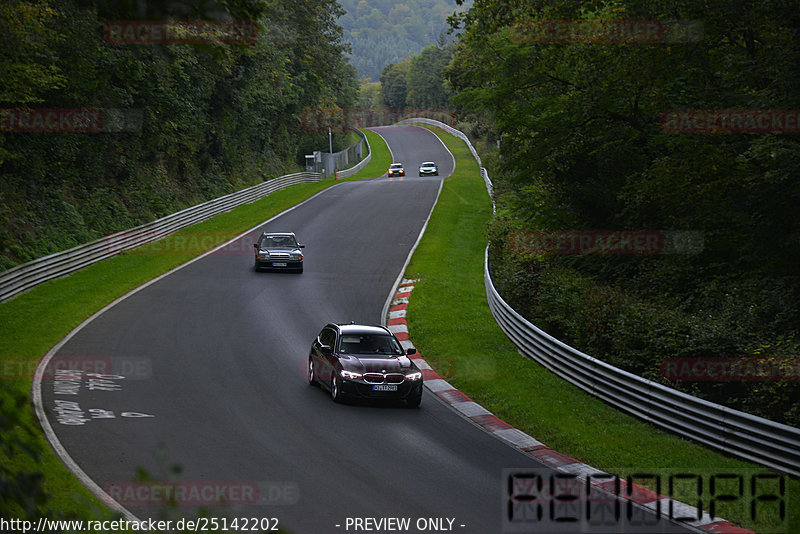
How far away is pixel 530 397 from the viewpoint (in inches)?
655

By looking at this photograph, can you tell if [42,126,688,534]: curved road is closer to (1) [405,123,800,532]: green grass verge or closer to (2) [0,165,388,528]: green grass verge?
(2) [0,165,388,528]: green grass verge

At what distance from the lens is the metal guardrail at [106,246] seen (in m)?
25.3

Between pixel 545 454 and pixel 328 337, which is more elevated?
pixel 328 337

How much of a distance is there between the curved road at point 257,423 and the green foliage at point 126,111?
6.08 m

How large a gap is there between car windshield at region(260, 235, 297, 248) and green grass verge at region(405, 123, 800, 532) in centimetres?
499

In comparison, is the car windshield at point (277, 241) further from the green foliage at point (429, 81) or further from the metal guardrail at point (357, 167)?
the green foliage at point (429, 81)

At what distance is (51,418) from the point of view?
44.9ft

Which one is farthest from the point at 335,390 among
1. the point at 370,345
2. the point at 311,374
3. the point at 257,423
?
the point at 257,423

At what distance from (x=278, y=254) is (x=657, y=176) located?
626 inches

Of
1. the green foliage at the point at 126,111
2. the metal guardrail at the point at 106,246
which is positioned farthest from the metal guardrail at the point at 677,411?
the metal guardrail at the point at 106,246

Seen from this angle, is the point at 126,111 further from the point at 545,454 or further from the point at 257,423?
the point at 545,454

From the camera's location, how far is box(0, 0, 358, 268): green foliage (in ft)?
82.7

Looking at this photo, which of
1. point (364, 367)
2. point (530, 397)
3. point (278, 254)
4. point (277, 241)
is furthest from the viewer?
point (277, 241)

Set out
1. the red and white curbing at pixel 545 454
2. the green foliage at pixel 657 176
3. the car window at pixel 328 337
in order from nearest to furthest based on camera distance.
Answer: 1. the red and white curbing at pixel 545 454
2. the green foliage at pixel 657 176
3. the car window at pixel 328 337
